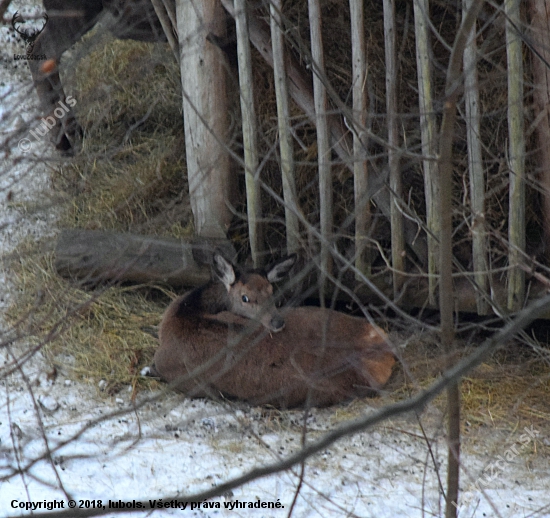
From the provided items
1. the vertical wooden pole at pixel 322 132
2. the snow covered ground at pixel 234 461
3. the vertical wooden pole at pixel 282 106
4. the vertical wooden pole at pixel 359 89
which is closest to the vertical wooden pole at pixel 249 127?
the vertical wooden pole at pixel 282 106

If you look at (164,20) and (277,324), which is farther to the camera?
(164,20)

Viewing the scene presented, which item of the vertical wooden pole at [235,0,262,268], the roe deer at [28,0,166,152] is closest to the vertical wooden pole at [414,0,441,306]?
the vertical wooden pole at [235,0,262,268]

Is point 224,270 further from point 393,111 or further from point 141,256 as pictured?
point 393,111

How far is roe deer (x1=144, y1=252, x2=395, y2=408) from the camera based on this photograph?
498cm

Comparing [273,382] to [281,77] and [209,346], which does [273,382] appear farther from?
[281,77]

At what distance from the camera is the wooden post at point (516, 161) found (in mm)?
4684

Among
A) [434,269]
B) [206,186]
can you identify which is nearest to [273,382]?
[434,269]

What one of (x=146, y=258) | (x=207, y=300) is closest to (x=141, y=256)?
(x=146, y=258)

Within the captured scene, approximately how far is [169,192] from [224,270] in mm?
1600

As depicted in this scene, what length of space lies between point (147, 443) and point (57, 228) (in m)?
2.78

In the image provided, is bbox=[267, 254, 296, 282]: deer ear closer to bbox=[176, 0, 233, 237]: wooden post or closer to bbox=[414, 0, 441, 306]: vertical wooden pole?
bbox=[176, 0, 233, 237]: wooden post

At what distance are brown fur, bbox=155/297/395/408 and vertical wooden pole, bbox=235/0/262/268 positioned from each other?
71cm

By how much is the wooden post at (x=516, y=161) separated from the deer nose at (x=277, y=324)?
152 cm

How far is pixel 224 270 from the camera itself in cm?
555
